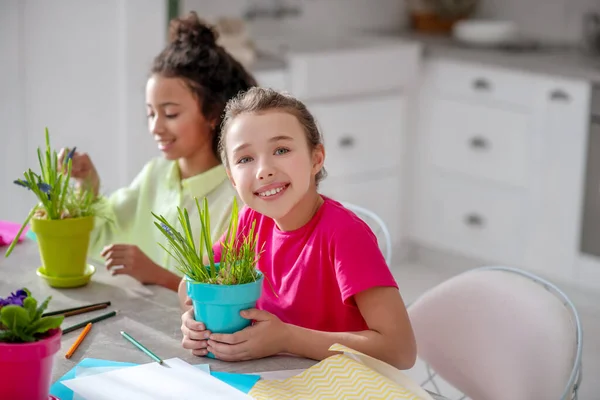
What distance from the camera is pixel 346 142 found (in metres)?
4.12

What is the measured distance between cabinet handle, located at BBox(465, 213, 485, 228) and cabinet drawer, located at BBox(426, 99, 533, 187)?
7.6 inches

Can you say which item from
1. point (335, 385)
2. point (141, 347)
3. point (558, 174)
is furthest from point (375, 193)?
point (335, 385)

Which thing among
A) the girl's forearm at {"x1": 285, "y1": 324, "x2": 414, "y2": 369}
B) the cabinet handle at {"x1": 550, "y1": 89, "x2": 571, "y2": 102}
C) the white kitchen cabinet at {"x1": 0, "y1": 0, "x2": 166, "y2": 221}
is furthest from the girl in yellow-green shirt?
the cabinet handle at {"x1": 550, "y1": 89, "x2": 571, "y2": 102}

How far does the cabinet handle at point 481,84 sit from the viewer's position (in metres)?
3.99

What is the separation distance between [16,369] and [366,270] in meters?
0.57

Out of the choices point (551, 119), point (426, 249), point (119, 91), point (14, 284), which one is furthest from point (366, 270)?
A: point (426, 249)

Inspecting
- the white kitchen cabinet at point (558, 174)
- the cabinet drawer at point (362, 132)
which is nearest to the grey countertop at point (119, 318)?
the cabinet drawer at point (362, 132)

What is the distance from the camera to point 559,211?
382cm

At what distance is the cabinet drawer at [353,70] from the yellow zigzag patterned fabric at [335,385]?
2.54m

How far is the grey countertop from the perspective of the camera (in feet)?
4.67

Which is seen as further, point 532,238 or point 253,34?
point 253,34

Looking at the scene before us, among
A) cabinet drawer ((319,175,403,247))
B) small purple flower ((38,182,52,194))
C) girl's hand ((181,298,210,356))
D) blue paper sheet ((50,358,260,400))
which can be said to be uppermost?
small purple flower ((38,182,52,194))

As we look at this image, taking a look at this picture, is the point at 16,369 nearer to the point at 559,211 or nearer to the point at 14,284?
the point at 14,284

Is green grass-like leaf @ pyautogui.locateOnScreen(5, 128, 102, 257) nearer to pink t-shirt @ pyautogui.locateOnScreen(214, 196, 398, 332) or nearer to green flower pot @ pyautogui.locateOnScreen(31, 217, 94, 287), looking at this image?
green flower pot @ pyautogui.locateOnScreen(31, 217, 94, 287)
